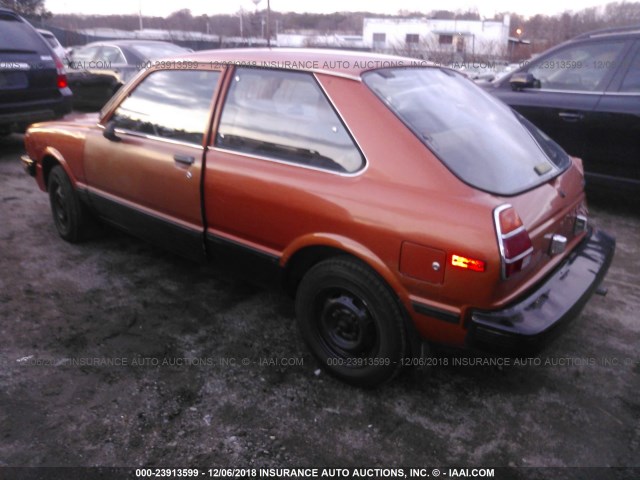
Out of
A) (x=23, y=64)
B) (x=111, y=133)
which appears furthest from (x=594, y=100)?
(x=23, y=64)

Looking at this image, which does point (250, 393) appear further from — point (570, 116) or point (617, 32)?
point (617, 32)

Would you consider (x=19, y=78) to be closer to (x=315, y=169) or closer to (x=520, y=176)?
(x=315, y=169)

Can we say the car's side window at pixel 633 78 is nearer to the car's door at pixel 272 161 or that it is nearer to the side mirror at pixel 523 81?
the side mirror at pixel 523 81

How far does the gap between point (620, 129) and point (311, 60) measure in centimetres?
346

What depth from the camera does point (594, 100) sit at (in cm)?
510

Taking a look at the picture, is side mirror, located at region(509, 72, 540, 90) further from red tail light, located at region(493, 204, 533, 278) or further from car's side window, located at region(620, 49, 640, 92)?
red tail light, located at region(493, 204, 533, 278)

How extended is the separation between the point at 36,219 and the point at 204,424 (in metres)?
3.54

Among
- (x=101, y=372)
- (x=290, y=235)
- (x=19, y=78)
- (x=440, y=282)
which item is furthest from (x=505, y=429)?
(x=19, y=78)

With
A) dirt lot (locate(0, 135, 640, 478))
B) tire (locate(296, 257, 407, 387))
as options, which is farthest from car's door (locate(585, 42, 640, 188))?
tire (locate(296, 257, 407, 387))

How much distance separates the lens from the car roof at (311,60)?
2736mm

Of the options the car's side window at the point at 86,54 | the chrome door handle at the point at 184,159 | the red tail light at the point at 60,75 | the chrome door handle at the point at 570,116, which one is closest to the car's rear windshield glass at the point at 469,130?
the chrome door handle at the point at 184,159

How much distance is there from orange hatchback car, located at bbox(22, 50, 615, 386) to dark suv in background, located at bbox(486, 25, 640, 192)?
2.17m

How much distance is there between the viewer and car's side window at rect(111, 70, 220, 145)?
3197 millimetres

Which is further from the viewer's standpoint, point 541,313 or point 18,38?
point 18,38
